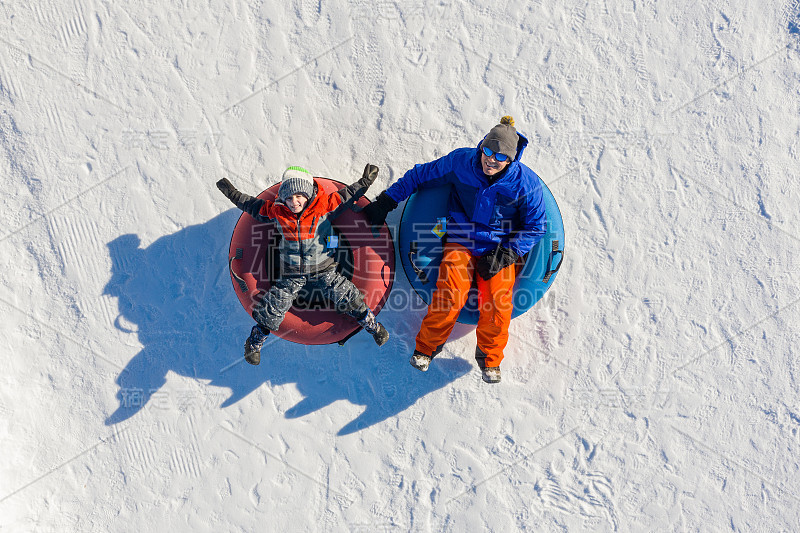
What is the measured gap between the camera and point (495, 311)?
99.9 inches

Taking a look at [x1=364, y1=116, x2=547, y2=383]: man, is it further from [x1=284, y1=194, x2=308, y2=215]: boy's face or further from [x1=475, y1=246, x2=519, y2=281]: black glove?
[x1=284, y1=194, x2=308, y2=215]: boy's face

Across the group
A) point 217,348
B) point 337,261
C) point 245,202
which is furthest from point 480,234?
point 217,348

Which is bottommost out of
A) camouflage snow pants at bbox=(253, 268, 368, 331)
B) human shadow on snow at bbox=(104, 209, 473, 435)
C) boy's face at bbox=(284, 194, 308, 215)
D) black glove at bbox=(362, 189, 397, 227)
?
human shadow on snow at bbox=(104, 209, 473, 435)

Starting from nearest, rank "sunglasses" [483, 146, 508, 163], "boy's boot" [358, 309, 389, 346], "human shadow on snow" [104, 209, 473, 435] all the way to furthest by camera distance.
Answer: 1. "sunglasses" [483, 146, 508, 163]
2. "boy's boot" [358, 309, 389, 346]
3. "human shadow on snow" [104, 209, 473, 435]

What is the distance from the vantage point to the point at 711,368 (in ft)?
9.78

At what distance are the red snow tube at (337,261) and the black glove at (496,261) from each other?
0.46 m

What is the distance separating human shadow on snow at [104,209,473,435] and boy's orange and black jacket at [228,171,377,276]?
0.55 metres

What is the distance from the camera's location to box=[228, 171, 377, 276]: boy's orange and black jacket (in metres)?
2.40

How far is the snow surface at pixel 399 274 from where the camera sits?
295 cm

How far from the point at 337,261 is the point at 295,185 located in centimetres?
48

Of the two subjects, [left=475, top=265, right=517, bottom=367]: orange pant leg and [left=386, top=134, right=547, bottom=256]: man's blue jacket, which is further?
[left=475, top=265, right=517, bottom=367]: orange pant leg

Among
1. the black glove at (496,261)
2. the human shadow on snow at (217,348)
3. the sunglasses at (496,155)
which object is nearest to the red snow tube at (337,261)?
A: the human shadow on snow at (217,348)

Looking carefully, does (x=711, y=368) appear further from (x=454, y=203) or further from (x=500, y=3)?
(x=500, y=3)

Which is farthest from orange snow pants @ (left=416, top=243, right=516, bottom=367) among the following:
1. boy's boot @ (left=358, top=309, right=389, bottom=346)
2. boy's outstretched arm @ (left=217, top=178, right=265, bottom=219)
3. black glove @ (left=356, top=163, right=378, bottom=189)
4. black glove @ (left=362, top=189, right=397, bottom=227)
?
boy's outstretched arm @ (left=217, top=178, right=265, bottom=219)
